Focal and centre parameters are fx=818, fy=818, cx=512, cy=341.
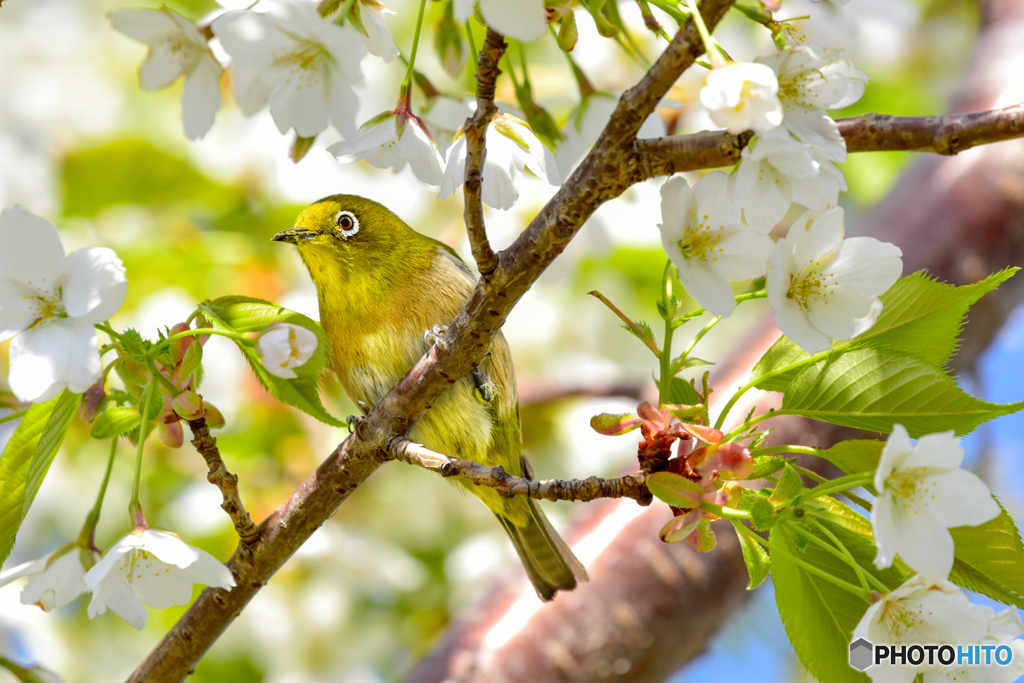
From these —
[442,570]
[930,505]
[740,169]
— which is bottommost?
[442,570]

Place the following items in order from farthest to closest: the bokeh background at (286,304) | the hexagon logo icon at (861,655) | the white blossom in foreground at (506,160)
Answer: the bokeh background at (286,304) < the white blossom in foreground at (506,160) < the hexagon logo icon at (861,655)

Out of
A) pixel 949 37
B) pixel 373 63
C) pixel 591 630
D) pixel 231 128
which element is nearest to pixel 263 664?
pixel 591 630

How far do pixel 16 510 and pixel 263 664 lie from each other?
2529 mm

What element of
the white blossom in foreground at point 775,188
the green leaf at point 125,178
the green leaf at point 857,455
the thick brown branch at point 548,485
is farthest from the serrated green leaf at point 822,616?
the green leaf at point 125,178

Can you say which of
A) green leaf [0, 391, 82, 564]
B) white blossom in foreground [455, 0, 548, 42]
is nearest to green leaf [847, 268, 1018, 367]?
white blossom in foreground [455, 0, 548, 42]

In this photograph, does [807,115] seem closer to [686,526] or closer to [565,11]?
[565,11]

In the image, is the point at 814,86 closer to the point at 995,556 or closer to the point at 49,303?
the point at 995,556

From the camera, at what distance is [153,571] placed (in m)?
1.34

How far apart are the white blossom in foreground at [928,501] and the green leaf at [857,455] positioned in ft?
0.53

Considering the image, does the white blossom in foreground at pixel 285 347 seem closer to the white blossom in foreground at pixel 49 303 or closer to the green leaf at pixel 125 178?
the white blossom in foreground at pixel 49 303

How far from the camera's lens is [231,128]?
3.67 m

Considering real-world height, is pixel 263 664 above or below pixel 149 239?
below

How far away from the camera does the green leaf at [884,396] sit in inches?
46.5

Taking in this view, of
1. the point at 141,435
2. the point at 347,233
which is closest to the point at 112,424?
the point at 141,435
